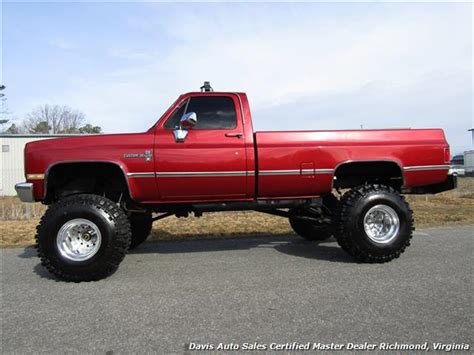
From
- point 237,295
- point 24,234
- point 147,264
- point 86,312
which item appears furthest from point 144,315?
point 24,234

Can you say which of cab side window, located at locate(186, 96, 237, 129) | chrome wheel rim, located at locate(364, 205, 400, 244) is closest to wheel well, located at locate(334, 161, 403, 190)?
chrome wheel rim, located at locate(364, 205, 400, 244)

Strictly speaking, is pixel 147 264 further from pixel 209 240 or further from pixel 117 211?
pixel 209 240

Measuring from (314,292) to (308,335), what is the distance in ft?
3.41

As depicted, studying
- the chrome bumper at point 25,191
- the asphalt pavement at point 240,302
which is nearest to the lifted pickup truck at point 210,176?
the chrome bumper at point 25,191

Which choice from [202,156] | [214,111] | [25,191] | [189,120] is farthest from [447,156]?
[25,191]

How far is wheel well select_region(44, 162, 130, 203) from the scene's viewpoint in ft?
17.5

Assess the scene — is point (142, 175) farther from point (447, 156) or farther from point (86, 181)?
point (447, 156)

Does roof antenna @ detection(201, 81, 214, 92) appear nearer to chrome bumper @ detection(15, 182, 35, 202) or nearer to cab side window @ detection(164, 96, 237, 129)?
cab side window @ detection(164, 96, 237, 129)

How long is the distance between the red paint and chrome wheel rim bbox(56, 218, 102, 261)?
612 mm

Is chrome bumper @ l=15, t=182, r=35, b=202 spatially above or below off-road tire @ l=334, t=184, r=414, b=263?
above

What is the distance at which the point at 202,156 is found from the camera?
534 centimetres

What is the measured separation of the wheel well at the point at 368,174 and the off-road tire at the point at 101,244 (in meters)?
2.98

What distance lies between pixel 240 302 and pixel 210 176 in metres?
1.85

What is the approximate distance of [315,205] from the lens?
5926mm
